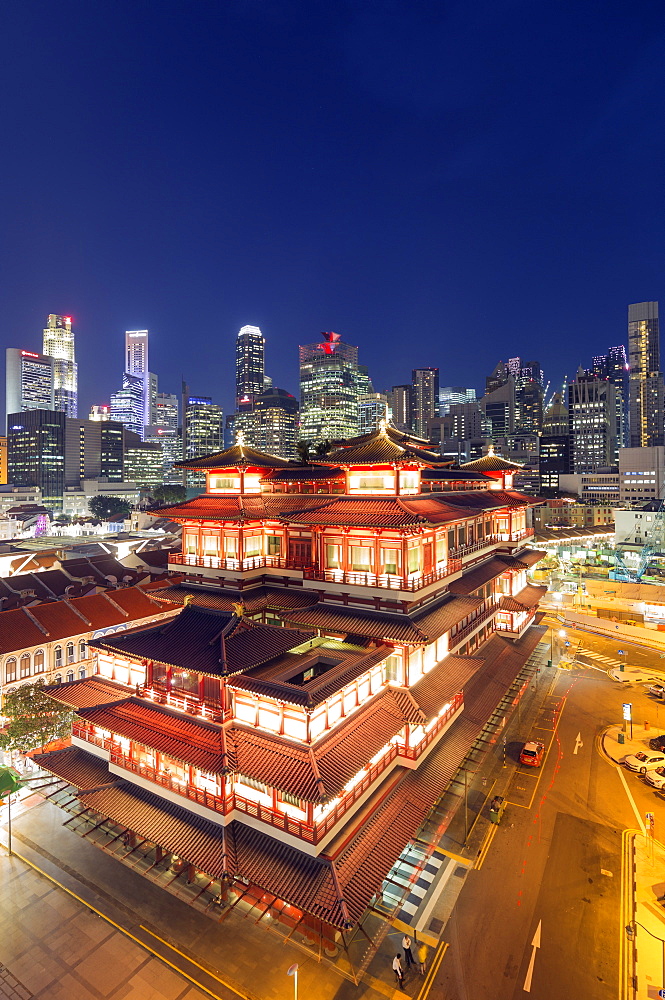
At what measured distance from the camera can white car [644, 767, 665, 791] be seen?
30.7 m

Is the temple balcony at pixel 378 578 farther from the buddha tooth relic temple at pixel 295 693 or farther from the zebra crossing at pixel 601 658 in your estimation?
the zebra crossing at pixel 601 658

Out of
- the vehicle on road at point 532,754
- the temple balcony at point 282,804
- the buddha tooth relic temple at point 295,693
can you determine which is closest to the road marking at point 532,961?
the buddha tooth relic temple at point 295,693

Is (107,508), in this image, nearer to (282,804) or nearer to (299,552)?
(299,552)

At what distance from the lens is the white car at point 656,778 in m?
30.7

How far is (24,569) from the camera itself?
78.9 m

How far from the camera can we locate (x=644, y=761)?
3300 cm

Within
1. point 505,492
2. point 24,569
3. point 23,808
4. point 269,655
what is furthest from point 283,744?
point 24,569

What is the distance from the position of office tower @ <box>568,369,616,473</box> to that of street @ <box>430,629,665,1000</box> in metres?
154

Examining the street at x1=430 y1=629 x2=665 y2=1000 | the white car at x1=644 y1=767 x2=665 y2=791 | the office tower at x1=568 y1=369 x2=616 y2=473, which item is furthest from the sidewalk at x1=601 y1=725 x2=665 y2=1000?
the office tower at x1=568 y1=369 x2=616 y2=473

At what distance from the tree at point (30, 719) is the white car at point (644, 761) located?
38821 millimetres

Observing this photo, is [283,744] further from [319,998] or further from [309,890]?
[319,998]

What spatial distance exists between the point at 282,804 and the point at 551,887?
45.8 ft

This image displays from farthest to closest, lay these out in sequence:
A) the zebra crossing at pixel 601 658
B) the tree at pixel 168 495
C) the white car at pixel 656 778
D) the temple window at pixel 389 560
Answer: the tree at pixel 168 495 → the zebra crossing at pixel 601 658 → the white car at pixel 656 778 → the temple window at pixel 389 560

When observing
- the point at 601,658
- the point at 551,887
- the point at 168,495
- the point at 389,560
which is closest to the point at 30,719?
the point at 389,560
